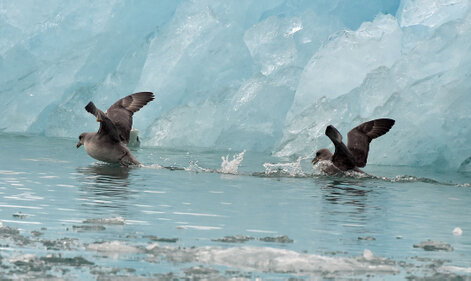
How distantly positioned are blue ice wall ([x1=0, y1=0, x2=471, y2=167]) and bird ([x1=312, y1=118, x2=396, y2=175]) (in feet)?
21.1

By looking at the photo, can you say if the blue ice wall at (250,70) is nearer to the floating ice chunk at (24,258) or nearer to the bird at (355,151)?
the bird at (355,151)

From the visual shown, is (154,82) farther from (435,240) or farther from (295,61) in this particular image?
(435,240)

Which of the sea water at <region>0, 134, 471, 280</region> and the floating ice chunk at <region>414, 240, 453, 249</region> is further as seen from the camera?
the floating ice chunk at <region>414, 240, 453, 249</region>

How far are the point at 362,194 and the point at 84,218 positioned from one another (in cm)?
499

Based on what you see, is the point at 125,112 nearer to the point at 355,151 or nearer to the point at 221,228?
the point at 355,151

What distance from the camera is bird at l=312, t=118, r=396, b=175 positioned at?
Result: 14328 millimetres

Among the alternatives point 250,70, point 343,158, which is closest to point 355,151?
point 343,158

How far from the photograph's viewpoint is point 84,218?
748cm

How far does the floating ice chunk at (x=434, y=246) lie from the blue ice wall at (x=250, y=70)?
47.2 feet

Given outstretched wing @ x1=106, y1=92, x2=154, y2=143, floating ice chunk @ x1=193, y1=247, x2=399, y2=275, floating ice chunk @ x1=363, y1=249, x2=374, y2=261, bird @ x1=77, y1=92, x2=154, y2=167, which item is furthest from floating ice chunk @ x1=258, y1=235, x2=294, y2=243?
outstretched wing @ x1=106, y1=92, x2=154, y2=143

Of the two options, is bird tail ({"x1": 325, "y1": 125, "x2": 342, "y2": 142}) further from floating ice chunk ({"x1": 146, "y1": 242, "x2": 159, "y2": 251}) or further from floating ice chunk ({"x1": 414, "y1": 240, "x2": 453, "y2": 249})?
floating ice chunk ({"x1": 146, "y1": 242, "x2": 159, "y2": 251})

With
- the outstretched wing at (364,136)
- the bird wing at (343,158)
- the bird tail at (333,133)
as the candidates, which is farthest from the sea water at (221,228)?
the outstretched wing at (364,136)

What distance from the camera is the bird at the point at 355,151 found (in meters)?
14.3

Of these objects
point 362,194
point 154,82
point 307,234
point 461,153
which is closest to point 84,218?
point 307,234
